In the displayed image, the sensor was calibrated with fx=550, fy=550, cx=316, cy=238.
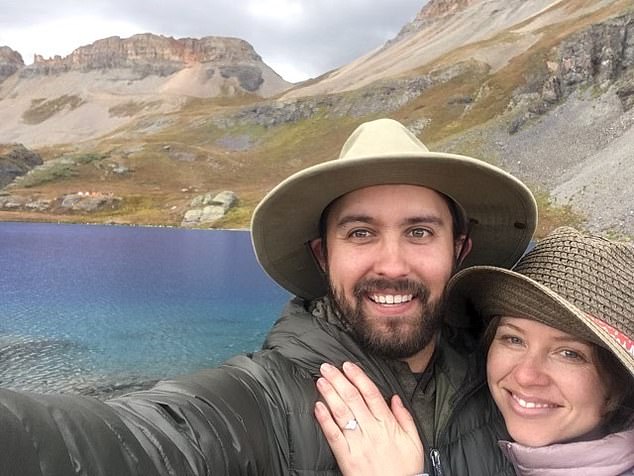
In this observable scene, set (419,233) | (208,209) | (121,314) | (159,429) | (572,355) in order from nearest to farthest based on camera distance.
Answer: (159,429) → (572,355) → (419,233) → (121,314) → (208,209)

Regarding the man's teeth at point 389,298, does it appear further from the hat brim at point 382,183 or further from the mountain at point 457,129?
the mountain at point 457,129

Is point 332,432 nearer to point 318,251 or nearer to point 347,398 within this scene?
point 347,398

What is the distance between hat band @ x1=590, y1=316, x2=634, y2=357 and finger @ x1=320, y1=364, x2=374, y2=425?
133 cm

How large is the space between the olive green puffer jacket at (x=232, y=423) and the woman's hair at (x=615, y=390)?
658mm

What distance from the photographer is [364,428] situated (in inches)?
110

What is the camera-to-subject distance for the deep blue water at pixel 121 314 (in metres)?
19.0

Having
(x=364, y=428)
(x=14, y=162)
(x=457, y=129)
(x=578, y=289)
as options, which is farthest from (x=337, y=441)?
(x=14, y=162)

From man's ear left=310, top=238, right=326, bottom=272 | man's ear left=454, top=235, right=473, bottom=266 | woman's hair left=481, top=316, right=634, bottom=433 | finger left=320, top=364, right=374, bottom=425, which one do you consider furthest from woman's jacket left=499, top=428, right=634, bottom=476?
man's ear left=310, top=238, right=326, bottom=272

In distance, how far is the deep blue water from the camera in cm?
1899

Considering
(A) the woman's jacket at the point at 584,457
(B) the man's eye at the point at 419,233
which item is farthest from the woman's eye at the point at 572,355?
(B) the man's eye at the point at 419,233

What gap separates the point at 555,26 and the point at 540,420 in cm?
15045

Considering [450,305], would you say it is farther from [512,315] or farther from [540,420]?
[540,420]

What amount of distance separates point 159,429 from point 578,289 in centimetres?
231

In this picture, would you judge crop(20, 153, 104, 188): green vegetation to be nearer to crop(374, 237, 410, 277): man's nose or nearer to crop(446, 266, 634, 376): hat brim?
crop(446, 266, 634, 376): hat brim
